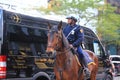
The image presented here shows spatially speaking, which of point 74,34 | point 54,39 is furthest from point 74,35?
point 54,39

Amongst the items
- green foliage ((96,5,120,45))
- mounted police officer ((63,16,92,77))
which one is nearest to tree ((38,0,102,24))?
green foliage ((96,5,120,45))

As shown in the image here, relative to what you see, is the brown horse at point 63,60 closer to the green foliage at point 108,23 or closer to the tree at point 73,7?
the tree at point 73,7

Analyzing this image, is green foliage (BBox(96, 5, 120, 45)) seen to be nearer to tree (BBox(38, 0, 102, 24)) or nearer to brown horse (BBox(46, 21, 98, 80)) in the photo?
tree (BBox(38, 0, 102, 24))

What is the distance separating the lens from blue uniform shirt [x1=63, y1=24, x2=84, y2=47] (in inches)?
377

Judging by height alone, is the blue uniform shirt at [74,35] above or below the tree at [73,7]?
below

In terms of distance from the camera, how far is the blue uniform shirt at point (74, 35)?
9586mm

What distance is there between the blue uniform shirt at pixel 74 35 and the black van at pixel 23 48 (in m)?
1.57

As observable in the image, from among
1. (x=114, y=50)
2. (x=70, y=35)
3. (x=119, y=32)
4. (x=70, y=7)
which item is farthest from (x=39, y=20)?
(x=114, y=50)

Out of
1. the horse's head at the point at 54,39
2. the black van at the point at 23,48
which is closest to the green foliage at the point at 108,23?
the black van at the point at 23,48

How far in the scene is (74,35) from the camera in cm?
971

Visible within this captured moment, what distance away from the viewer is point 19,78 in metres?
10.4

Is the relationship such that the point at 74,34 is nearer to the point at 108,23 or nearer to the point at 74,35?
the point at 74,35

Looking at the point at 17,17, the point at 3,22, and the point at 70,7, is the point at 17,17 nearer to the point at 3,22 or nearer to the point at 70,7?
the point at 3,22

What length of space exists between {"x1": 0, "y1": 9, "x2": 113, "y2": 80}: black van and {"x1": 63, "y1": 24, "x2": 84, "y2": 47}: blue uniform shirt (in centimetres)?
157
